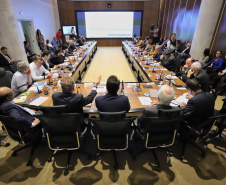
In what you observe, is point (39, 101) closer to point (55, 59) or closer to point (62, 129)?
point (62, 129)

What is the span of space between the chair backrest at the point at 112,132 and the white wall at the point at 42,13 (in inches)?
287

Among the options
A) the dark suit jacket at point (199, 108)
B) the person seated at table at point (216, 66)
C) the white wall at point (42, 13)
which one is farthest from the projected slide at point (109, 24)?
the dark suit jacket at point (199, 108)

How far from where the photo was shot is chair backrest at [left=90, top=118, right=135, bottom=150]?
1.64 meters

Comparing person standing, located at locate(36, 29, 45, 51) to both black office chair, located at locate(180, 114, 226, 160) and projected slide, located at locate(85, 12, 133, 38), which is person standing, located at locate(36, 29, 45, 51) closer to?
projected slide, located at locate(85, 12, 133, 38)

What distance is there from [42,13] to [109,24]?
5453 mm

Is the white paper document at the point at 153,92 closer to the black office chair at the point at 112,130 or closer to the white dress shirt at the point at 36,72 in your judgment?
the black office chair at the point at 112,130

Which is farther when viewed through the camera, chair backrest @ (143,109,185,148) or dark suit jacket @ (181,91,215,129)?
dark suit jacket @ (181,91,215,129)

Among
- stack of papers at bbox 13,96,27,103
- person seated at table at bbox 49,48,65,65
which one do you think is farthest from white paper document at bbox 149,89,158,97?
person seated at table at bbox 49,48,65,65

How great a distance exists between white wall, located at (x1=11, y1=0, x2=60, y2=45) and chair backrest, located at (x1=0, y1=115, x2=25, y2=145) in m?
6.54

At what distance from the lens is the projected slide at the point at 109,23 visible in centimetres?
1198

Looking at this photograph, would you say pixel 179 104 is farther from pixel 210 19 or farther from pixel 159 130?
pixel 210 19

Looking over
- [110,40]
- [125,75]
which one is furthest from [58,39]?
[125,75]

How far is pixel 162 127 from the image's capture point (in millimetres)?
1739

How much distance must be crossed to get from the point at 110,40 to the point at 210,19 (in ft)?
28.7
